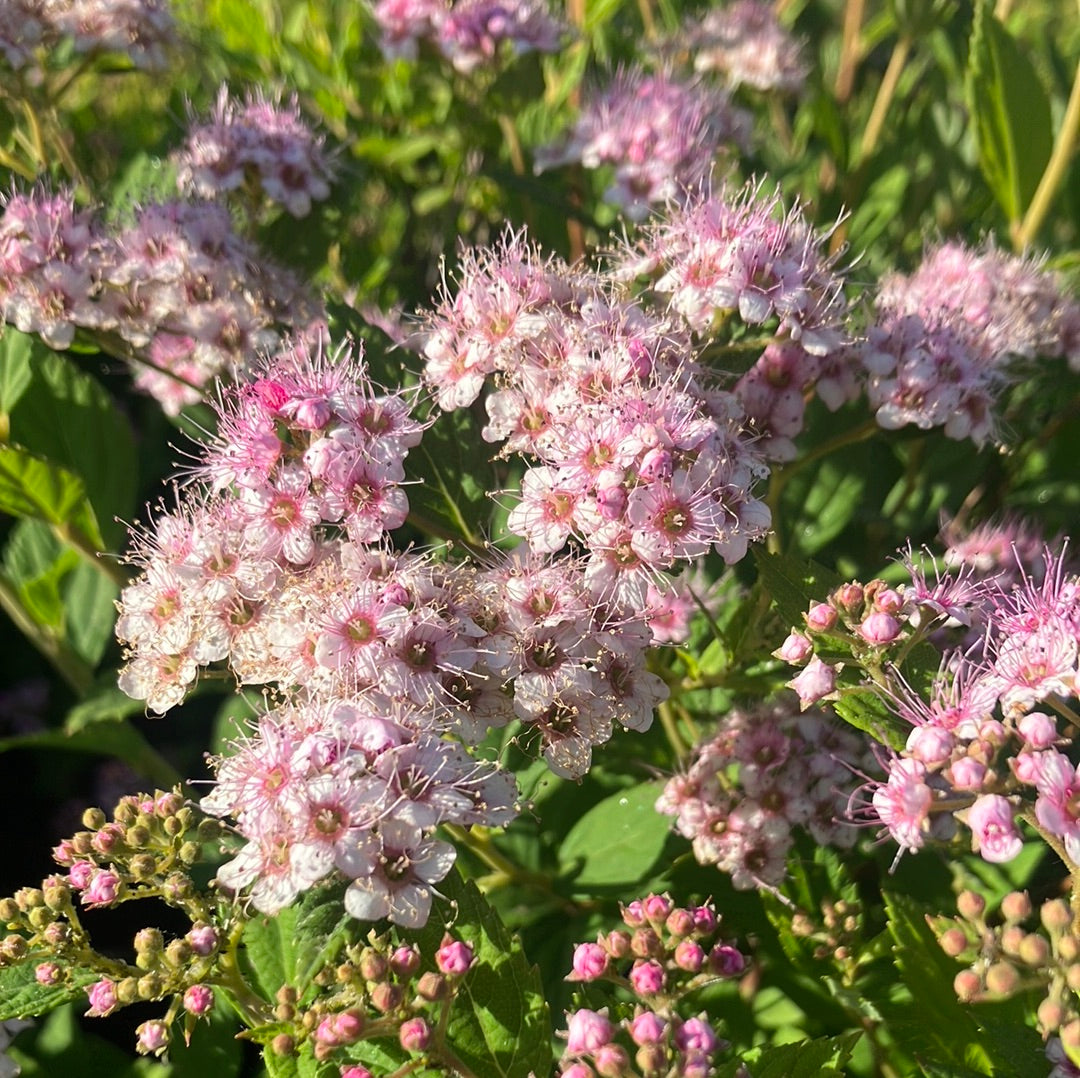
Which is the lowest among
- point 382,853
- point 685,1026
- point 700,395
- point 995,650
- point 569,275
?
point 685,1026

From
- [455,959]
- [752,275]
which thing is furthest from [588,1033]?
[752,275]

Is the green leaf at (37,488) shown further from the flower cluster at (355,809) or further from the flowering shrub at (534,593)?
the flower cluster at (355,809)

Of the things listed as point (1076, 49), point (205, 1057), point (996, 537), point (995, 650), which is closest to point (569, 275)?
point (995, 650)

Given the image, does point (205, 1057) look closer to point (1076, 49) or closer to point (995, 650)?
point (995, 650)

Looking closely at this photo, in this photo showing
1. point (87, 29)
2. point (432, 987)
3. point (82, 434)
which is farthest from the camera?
point (87, 29)

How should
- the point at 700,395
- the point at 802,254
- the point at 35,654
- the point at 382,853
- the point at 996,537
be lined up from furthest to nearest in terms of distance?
the point at 35,654
the point at 996,537
the point at 802,254
the point at 700,395
the point at 382,853

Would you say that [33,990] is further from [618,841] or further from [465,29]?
[465,29]
